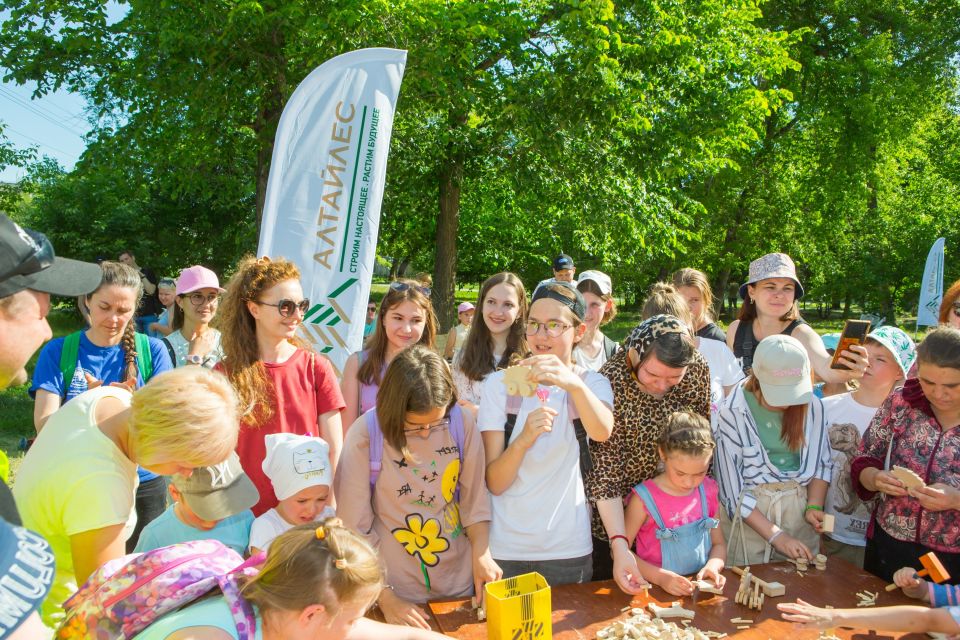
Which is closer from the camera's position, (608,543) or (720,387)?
(608,543)

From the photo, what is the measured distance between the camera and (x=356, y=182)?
13.9 feet

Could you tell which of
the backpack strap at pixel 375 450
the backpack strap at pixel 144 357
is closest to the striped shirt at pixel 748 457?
the backpack strap at pixel 375 450

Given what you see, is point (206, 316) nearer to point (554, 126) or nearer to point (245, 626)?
point (245, 626)

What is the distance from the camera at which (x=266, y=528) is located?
2.28m

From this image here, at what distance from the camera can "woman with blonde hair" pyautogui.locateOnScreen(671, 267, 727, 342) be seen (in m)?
4.42

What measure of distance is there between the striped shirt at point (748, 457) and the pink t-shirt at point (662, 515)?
0.63 ft

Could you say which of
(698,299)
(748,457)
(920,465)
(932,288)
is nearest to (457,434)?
(748,457)

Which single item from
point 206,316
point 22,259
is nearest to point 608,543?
point 22,259

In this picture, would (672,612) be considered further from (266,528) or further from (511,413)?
(266,528)

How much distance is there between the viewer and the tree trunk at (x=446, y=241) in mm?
11325

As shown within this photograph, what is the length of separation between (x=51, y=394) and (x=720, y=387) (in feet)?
11.7

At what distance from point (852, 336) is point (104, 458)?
3375mm

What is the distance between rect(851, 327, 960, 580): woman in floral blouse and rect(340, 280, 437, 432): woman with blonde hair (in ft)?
6.66

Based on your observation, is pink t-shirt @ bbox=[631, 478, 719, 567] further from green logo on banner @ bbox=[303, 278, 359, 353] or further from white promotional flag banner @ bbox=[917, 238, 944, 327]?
white promotional flag banner @ bbox=[917, 238, 944, 327]
